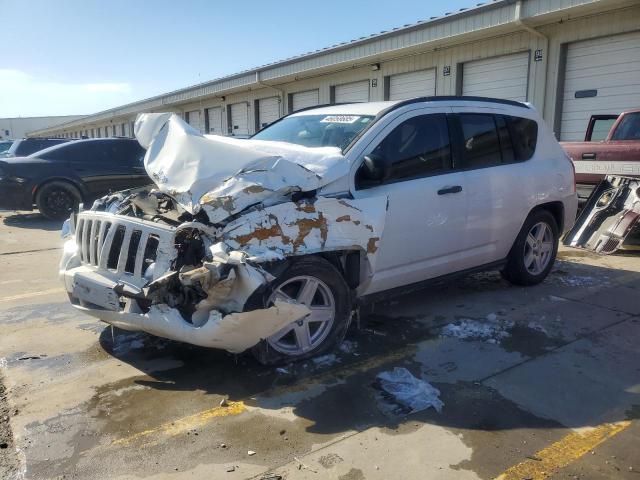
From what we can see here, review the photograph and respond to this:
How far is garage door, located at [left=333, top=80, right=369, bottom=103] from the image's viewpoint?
17438mm

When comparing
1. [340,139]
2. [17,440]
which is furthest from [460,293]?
[17,440]

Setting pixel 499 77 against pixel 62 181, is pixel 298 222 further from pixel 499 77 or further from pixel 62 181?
pixel 499 77

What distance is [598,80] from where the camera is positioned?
11.7 meters

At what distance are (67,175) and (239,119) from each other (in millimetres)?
14814

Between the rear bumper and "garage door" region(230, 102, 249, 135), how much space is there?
1409 centimetres

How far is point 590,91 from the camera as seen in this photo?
11.9 metres

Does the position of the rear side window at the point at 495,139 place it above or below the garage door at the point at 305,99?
below

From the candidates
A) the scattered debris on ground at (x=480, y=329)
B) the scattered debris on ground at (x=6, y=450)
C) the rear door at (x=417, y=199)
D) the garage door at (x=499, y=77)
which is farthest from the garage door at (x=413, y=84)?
the scattered debris on ground at (x=6, y=450)

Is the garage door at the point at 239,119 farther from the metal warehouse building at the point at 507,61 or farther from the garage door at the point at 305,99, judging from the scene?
the metal warehouse building at the point at 507,61

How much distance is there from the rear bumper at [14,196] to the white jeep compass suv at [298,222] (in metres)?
6.90

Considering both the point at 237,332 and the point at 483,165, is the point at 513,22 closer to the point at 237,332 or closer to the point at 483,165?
the point at 483,165

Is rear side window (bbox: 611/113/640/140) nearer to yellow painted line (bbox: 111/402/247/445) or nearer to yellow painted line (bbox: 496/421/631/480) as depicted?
yellow painted line (bbox: 496/421/631/480)

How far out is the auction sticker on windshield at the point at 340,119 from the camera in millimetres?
4525

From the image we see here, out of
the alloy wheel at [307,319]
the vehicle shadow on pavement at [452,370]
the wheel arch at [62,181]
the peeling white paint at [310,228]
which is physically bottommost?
the vehicle shadow on pavement at [452,370]
